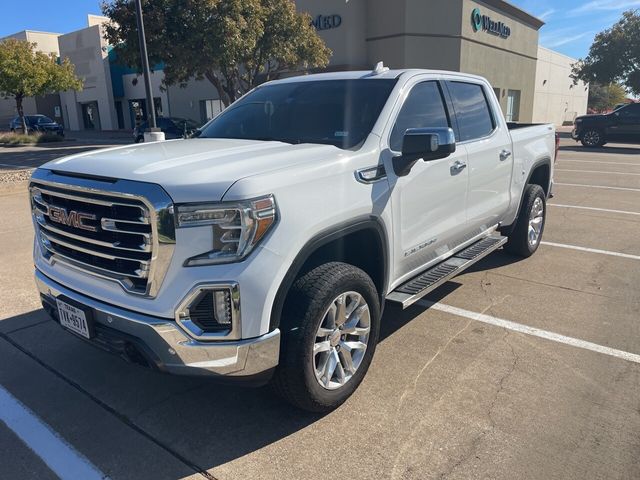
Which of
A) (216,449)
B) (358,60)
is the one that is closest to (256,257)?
(216,449)

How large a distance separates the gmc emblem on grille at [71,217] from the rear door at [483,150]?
115 inches

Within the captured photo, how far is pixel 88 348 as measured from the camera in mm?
3936

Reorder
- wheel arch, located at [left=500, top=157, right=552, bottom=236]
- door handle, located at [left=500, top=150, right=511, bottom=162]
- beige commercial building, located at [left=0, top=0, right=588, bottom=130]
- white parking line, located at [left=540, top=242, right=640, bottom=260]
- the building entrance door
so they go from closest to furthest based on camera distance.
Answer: door handle, located at [left=500, top=150, right=511, bottom=162] → wheel arch, located at [left=500, top=157, right=552, bottom=236] → white parking line, located at [left=540, top=242, right=640, bottom=260] → beige commercial building, located at [left=0, top=0, right=588, bottom=130] → the building entrance door

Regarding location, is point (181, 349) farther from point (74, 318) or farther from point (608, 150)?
point (608, 150)

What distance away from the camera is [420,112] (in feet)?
12.7

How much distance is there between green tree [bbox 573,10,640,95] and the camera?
3472cm

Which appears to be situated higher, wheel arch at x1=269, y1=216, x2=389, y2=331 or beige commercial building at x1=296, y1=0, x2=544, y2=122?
beige commercial building at x1=296, y1=0, x2=544, y2=122

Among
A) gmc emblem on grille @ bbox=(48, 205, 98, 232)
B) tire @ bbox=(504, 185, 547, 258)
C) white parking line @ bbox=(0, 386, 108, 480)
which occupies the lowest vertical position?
white parking line @ bbox=(0, 386, 108, 480)

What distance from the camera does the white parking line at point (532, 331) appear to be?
12.3ft

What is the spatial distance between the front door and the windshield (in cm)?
22

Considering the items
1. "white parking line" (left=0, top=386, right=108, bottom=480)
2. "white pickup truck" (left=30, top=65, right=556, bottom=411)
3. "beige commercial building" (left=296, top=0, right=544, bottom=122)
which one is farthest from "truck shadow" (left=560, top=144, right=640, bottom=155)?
"white parking line" (left=0, top=386, right=108, bottom=480)

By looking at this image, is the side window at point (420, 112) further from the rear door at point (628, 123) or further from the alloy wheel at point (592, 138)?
the alloy wheel at point (592, 138)

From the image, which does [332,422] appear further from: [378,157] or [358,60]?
[358,60]

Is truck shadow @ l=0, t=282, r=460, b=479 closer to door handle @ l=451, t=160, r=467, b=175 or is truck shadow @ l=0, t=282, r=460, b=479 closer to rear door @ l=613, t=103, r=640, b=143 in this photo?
door handle @ l=451, t=160, r=467, b=175
